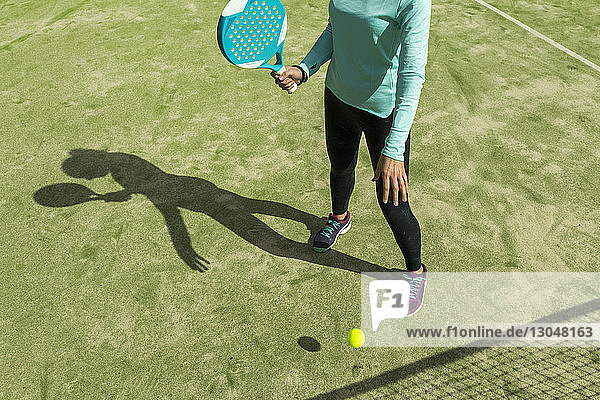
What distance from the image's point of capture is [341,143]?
11.4 ft

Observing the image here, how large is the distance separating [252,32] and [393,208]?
127 cm

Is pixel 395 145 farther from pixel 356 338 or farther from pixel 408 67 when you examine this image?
pixel 356 338

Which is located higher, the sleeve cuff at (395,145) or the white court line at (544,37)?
the sleeve cuff at (395,145)

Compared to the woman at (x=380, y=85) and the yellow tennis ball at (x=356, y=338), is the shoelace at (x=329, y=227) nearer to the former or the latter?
the woman at (x=380, y=85)

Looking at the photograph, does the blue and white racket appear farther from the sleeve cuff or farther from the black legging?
the sleeve cuff

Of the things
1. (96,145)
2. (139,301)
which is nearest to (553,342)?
(139,301)

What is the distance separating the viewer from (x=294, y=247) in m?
4.07

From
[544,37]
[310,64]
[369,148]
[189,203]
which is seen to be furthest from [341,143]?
[544,37]

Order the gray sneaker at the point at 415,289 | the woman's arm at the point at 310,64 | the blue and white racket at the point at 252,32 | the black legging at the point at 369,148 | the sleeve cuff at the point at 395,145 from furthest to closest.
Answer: the gray sneaker at the point at 415,289
the woman's arm at the point at 310,64
the black legging at the point at 369,148
the blue and white racket at the point at 252,32
the sleeve cuff at the point at 395,145

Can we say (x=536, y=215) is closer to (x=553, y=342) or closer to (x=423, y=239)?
(x=423, y=239)

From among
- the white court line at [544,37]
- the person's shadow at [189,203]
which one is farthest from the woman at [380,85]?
the white court line at [544,37]

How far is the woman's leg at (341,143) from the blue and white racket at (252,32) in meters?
0.30

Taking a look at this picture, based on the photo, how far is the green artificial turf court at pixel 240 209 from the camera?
326 cm

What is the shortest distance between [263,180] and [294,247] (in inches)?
34.1
